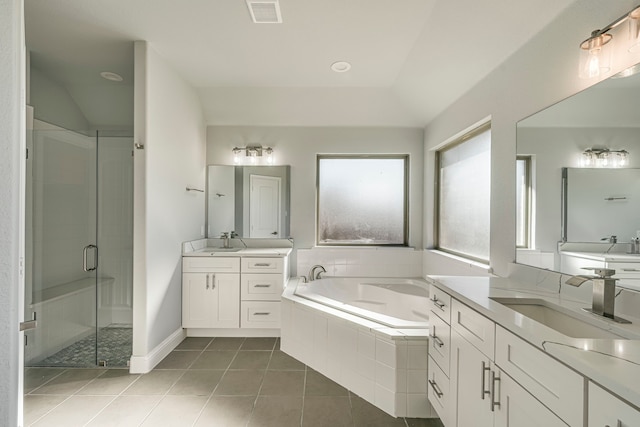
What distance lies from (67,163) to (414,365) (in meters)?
3.14

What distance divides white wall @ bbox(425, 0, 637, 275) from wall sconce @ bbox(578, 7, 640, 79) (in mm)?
45

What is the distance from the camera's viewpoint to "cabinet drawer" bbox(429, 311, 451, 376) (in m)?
1.54

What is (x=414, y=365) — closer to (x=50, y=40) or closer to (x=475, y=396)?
(x=475, y=396)

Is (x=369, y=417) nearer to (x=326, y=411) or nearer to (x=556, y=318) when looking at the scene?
(x=326, y=411)

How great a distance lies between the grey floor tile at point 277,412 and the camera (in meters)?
1.78

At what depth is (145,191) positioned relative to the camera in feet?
7.70

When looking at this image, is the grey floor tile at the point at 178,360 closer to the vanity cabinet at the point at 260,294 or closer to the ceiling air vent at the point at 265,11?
the vanity cabinet at the point at 260,294

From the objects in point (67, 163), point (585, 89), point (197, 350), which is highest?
point (585, 89)

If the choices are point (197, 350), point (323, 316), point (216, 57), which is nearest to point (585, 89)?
point (323, 316)

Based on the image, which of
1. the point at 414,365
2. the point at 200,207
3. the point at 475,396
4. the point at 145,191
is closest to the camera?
the point at 475,396

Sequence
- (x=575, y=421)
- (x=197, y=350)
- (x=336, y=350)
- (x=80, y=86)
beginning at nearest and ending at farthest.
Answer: (x=575, y=421)
(x=336, y=350)
(x=197, y=350)
(x=80, y=86)

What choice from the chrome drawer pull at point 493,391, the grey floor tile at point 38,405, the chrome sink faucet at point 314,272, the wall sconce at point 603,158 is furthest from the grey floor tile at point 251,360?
the wall sconce at point 603,158

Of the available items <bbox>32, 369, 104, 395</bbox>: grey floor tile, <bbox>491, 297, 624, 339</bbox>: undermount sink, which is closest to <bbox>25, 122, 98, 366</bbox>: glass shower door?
<bbox>32, 369, 104, 395</bbox>: grey floor tile

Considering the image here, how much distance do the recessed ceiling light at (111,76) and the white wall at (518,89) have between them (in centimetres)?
328
